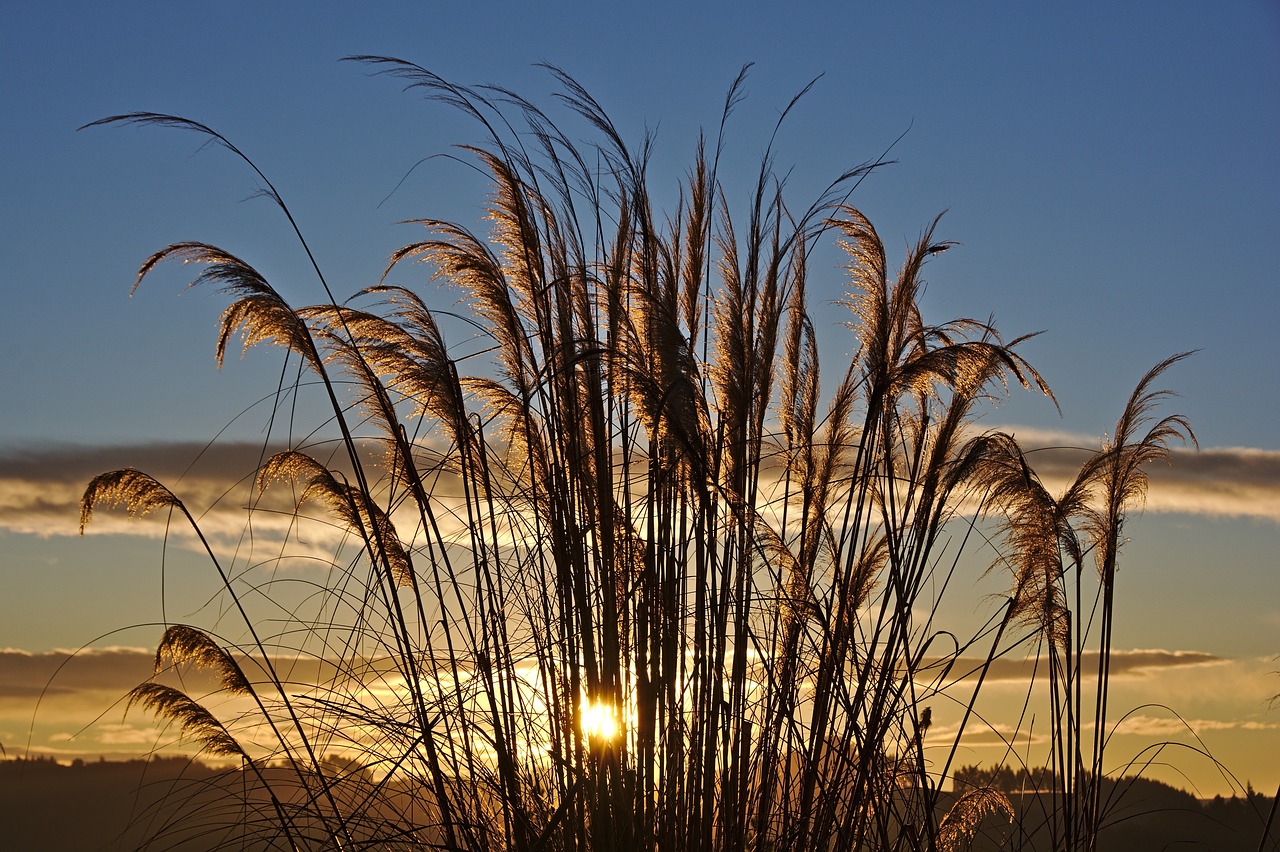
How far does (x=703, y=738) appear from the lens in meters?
3.51

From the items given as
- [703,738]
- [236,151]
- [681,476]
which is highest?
[236,151]

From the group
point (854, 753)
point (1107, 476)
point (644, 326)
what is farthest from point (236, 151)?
point (1107, 476)

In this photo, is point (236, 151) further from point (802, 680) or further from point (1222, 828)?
point (1222, 828)

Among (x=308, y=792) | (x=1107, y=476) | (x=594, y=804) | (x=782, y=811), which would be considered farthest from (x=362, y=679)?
(x=1107, y=476)

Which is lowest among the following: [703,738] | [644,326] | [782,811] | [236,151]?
[782,811]

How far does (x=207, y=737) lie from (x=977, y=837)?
11.3ft

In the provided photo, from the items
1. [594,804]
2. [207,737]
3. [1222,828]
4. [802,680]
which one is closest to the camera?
[594,804]

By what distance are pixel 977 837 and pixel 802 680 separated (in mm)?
1836

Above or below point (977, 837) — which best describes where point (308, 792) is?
above

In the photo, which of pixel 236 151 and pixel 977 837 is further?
pixel 977 837

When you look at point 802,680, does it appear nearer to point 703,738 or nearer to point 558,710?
point 703,738

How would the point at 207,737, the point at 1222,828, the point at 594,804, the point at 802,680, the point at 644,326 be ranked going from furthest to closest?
the point at 1222,828
the point at 207,737
the point at 802,680
the point at 644,326
the point at 594,804

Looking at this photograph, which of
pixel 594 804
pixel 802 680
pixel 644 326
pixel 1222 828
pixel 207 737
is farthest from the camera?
pixel 1222 828

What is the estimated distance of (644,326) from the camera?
3455 mm
